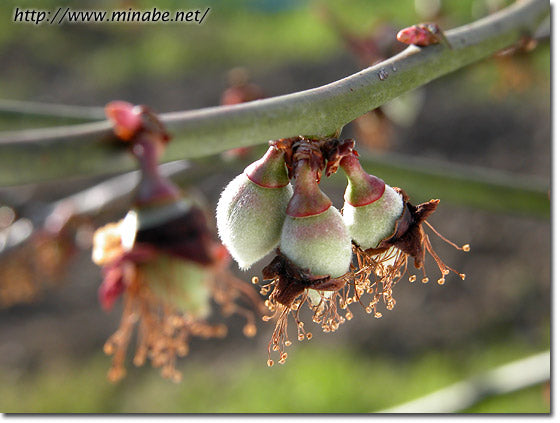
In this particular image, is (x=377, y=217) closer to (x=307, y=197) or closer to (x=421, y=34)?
(x=307, y=197)

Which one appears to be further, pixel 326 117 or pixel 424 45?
pixel 424 45

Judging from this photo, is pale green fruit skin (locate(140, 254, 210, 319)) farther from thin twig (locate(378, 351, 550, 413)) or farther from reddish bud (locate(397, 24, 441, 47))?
thin twig (locate(378, 351, 550, 413))

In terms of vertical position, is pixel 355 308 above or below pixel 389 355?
above

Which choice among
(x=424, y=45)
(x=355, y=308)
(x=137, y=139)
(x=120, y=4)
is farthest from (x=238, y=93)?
(x=355, y=308)

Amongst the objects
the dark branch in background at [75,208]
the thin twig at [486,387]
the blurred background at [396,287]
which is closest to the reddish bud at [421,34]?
the blurred background at [396,287]

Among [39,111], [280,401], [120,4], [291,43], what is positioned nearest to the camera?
[39,111]

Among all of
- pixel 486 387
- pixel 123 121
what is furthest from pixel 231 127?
pixel 486 387

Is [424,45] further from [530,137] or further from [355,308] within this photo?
[530,137]

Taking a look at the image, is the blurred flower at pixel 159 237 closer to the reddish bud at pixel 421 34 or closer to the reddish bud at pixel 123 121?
the reddish bud at pixel 123 121
